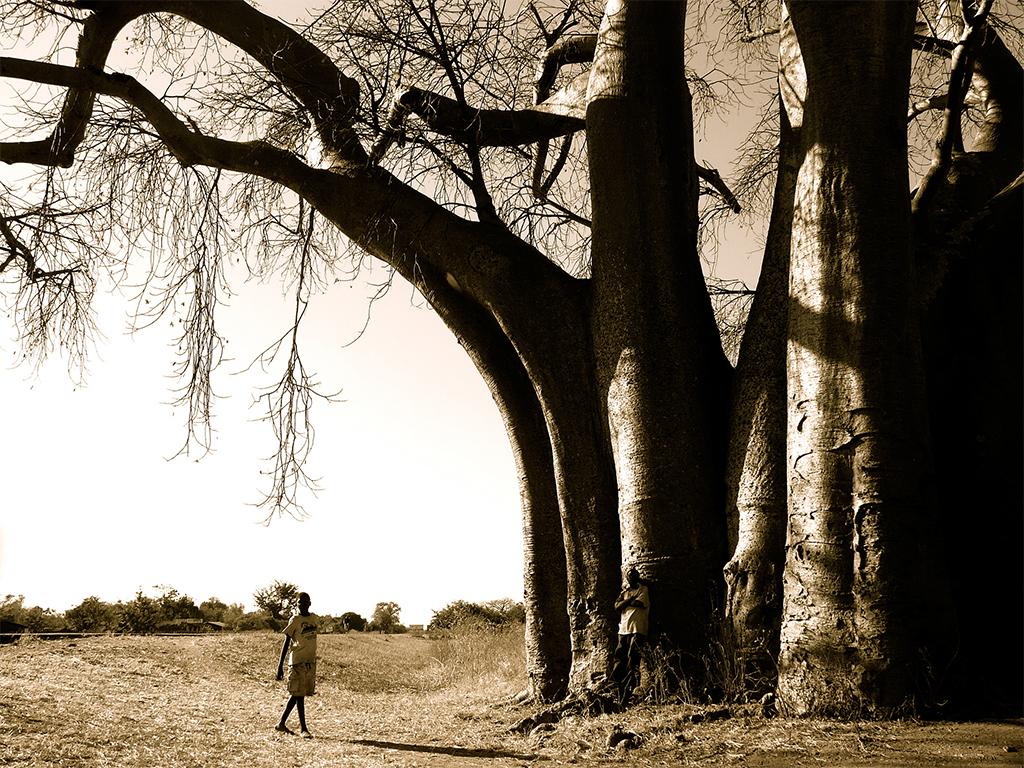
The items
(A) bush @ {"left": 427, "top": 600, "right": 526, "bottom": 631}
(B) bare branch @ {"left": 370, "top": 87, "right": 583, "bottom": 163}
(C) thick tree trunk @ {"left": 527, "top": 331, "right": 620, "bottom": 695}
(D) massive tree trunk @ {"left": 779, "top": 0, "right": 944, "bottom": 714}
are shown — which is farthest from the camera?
(A) bush @ {"left": 427, "top": 600, "right": 526, "bottom": 631}

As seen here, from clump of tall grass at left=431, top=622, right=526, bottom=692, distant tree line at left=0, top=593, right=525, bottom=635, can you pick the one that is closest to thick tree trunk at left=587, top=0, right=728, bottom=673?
clump of tall grass at left=431, top=622, right=526, bottom=692

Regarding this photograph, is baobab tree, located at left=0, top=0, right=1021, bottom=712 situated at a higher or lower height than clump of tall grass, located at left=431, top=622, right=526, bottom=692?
higher

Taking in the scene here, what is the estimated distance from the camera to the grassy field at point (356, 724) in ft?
15.4

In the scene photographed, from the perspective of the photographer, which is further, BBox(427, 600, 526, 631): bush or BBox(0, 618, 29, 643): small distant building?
BBox(427, 600, 526, 631): bush

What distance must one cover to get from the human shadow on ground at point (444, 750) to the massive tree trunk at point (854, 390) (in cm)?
180

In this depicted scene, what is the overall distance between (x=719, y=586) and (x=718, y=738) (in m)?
1.31

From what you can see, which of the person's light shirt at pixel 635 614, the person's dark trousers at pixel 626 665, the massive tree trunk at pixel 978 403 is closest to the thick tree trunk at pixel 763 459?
the person's light shirt at pixel 635 614

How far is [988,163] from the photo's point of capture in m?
7.32

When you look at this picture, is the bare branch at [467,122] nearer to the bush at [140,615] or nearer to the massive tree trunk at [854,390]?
the massive tree trunk at [854,390]

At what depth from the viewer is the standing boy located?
7.36 m

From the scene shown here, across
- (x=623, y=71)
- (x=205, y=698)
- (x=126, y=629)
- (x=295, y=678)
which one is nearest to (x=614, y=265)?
(x=623, y=71)

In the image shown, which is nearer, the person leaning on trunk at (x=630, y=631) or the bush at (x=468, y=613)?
the person leaning on trunk at (x=630, y=631)

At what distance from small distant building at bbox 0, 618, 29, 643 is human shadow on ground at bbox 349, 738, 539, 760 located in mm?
9673

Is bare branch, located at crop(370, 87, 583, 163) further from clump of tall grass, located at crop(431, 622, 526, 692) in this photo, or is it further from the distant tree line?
the distant tree line
